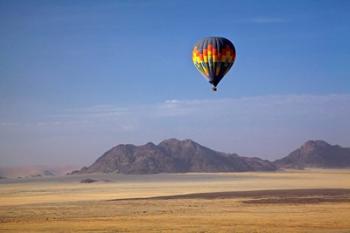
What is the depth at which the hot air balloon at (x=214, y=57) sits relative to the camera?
46.9 m

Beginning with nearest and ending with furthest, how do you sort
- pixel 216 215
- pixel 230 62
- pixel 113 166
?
1. pixel 216 215
2. pixel 230 62
3. pixel 113 166

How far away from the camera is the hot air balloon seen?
46.9 meters

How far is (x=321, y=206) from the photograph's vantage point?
4978 centimetres

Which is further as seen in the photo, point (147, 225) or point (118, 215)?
point (118, 215)

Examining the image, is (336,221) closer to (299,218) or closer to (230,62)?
(299,218)

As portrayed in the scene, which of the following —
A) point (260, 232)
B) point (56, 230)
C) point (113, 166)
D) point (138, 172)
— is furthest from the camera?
point (113, 166)

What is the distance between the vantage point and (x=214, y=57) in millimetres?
46906

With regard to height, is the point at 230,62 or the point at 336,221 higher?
the point at 230,62

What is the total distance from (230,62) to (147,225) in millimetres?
16349

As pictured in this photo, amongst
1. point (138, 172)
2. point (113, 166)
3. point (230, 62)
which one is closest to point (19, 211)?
point (230, 62)

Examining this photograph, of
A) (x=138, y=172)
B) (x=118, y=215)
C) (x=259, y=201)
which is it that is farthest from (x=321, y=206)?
(x=138, y=172)

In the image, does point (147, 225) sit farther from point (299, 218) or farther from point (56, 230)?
point (299, 218)

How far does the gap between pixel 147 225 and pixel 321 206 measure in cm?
1837

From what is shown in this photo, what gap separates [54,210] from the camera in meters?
51.0
